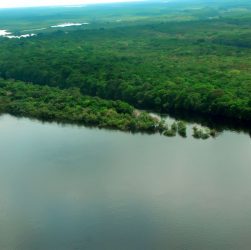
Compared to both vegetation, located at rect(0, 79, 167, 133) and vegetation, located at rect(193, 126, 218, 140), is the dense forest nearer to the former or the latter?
vegetation, located at rect(193, 126, 218, 140)

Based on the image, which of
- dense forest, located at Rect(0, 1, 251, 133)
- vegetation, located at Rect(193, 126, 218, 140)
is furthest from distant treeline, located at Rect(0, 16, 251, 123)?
vegetation, located at Rect(193, 126, 218, 140)

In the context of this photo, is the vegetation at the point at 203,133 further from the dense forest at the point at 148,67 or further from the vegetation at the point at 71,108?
the dense forest at the point at 148,67

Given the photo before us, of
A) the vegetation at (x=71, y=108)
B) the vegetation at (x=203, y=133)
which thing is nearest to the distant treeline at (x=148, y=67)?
the vegetation at (x=203, y=133)

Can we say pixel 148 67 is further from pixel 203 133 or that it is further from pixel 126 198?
pixel 126 198

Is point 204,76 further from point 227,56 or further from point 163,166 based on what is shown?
point 163,166

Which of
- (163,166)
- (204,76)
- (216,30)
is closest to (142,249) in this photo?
(163,166)

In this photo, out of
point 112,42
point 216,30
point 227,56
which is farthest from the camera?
point 216,30
